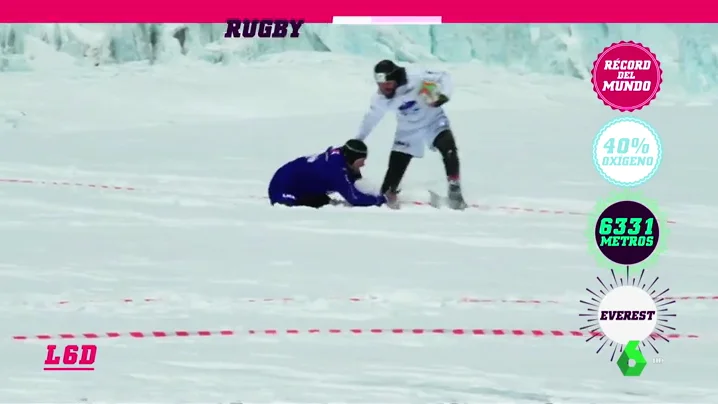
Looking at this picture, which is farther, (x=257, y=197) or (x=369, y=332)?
(x=257, y=197)

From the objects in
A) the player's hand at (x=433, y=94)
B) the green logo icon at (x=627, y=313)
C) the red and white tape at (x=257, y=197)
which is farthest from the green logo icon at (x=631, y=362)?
the player's hand at (x=433, y=94)

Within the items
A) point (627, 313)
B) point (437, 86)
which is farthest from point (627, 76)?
point (627, 313)

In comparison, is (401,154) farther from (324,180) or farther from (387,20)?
(387,20)

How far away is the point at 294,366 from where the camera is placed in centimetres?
306

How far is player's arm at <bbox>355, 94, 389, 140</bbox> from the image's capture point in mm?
3195

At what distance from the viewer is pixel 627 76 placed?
3.18 metres

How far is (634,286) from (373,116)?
3.34ft

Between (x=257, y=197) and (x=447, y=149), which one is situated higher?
(x=447, y=149)

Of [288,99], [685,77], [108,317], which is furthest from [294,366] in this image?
[685,77]

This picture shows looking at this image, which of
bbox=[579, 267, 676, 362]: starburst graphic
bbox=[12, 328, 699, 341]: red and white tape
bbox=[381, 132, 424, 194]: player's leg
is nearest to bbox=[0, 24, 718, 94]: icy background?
bbox=[381, 132, 424, 194]: player's leg

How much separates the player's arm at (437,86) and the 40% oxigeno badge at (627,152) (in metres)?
0.52

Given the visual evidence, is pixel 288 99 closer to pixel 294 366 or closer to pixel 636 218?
pixel 294 366

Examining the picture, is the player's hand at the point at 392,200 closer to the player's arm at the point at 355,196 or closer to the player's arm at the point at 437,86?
the player's arm at the point at 355,196

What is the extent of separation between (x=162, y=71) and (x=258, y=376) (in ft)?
3.56
